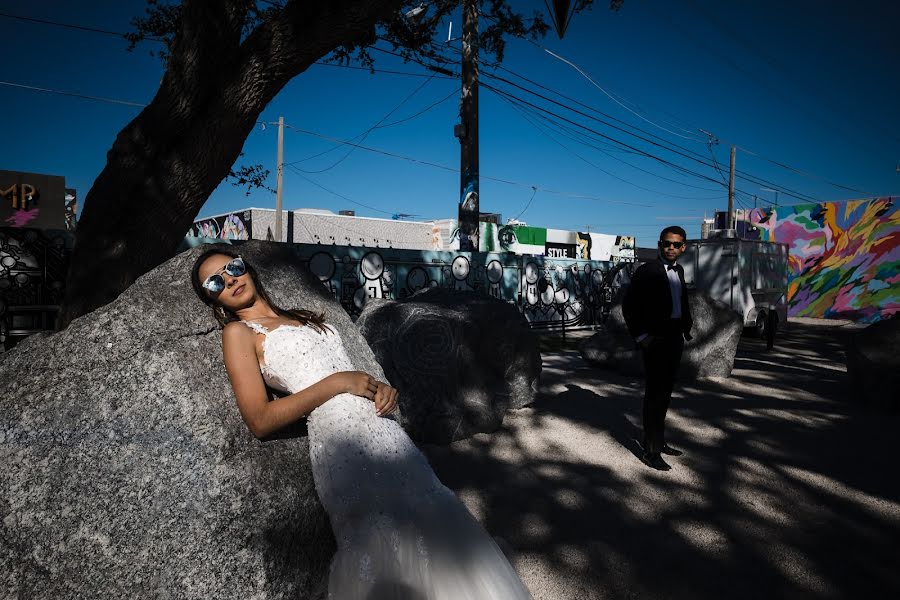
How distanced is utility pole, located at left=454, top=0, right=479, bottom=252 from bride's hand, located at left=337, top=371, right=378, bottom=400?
378 inches

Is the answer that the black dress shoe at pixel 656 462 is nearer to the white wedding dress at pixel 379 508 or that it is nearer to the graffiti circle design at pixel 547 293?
the white wedding dress at pixel 379 508

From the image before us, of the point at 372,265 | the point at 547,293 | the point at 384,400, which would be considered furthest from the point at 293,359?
the point at 547,293

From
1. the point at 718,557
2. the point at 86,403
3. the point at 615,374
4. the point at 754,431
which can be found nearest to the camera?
the point at 86,403

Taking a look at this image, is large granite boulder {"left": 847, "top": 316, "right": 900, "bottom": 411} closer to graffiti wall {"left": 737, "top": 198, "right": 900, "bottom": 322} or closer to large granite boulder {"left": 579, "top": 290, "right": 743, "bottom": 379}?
large granite boulder {"left": 579, "top": 290, "right": 743, "bottom": 379}

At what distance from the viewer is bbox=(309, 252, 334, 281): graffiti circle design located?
10656 mm

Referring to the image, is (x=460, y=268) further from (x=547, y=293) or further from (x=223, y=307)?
(x=223, y=307)

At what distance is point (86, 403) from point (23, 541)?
16.9 inches

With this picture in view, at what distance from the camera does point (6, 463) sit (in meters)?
1.54

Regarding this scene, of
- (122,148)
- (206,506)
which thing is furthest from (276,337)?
(122,148)

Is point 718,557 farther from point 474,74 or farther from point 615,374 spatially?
point 474,74

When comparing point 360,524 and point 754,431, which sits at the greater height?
point 360,524

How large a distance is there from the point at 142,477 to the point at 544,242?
Result: 30006 mm

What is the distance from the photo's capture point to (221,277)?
177cm

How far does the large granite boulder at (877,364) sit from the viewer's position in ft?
16.8
